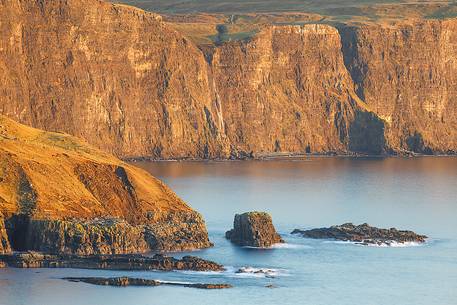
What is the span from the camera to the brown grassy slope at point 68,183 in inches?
5113

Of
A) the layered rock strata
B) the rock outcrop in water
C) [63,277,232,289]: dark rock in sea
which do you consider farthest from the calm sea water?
the layered rock strata

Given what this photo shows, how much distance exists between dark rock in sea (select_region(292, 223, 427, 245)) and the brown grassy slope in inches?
503

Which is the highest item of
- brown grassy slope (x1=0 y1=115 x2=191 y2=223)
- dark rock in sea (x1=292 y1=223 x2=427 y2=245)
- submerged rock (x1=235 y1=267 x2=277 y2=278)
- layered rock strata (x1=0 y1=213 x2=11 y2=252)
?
brown grassy slope (x1=0 y1=115 x2=191 y2=223)

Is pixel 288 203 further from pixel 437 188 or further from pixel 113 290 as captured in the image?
pixel 113 290

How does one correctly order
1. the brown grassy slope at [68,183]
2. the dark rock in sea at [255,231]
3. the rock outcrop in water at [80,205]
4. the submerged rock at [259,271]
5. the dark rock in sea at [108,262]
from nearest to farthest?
1. the dark rock in sea at [108,262]
2. the submerged rock at [259,271]
3. the rock outcrop in water at [80,205]
4. the brown grassy slope at [68,183]
5. the dark rock in sea at [255,231]

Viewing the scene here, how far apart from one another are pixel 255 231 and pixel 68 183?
13.8 metres

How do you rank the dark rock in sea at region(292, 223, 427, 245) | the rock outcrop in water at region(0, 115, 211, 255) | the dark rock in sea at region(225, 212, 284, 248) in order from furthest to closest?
the dark rock in sea at region(292, 223, 427, 245) < the dark rock in sea at region(225, 212, 284, 248) < the rock outcrop in water at region(0, 115, 211, 255)

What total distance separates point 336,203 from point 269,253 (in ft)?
145

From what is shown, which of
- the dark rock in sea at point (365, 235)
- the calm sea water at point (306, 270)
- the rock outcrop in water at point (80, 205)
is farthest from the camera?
the dark rock in sea at point (365, 235)

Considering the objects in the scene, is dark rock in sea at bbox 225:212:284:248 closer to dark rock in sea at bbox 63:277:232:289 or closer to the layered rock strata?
dark rock in sea at bbox 63:277:232:289

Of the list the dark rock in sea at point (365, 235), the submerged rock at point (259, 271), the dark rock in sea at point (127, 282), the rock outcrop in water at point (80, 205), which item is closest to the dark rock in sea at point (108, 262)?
the submerged rock at point (259, 271)

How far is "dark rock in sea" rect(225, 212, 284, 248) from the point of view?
138m

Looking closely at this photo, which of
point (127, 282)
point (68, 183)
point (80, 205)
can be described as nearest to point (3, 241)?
point (80, 205)

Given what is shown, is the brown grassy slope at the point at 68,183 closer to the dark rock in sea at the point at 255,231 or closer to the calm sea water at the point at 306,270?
the dark rock in sea at the point at 255,231
